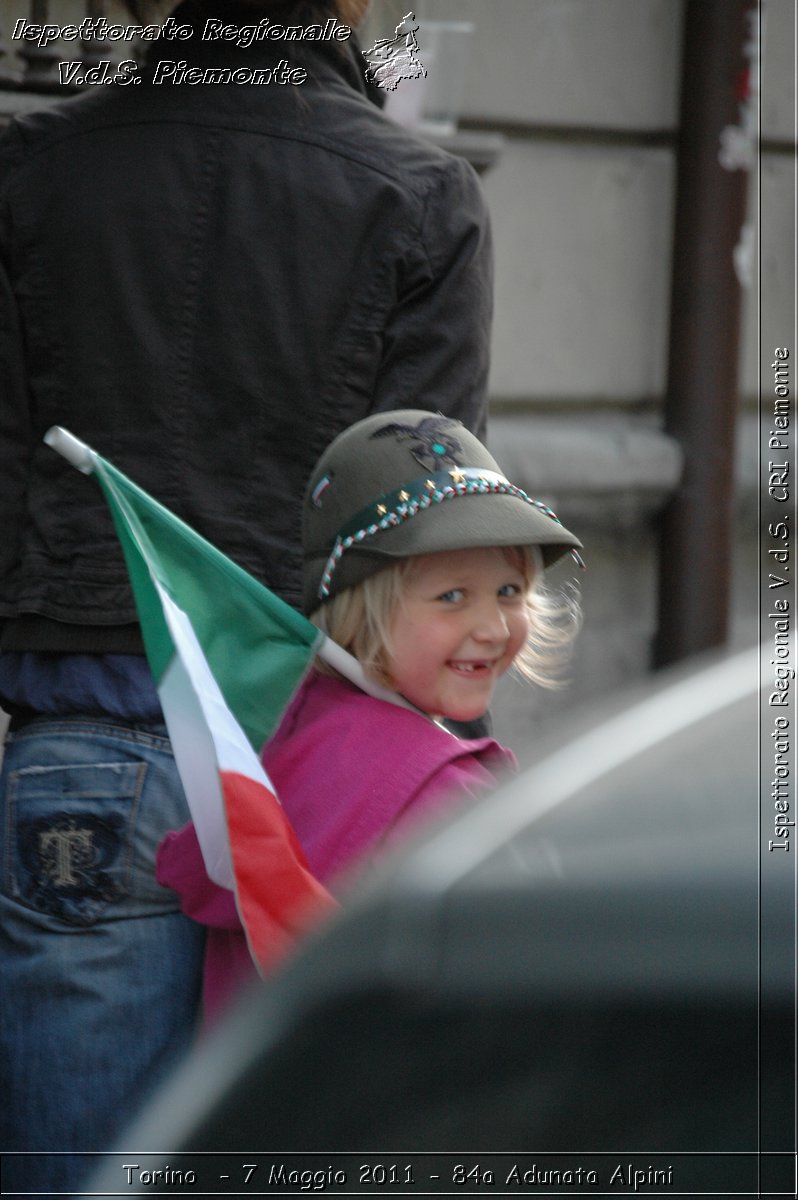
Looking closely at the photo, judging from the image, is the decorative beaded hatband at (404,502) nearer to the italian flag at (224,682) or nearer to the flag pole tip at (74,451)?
the italian flag at (224,682)

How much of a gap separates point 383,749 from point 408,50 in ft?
7.05

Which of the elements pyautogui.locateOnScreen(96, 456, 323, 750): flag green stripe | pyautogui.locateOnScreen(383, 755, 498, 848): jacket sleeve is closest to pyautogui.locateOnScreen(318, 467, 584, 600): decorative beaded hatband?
pyautogui.locateOnScreen(96, 456, 323, 750): flag green stripe

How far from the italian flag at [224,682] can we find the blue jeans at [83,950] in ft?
0.43

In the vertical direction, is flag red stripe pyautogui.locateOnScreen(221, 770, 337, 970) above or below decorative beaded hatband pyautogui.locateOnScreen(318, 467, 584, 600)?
below

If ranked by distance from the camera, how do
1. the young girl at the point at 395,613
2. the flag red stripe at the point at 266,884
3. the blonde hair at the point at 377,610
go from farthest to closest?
1. the blonde hair at the point at 377,610
2. the young girl at the point at 395,613
3. the flag red stripe at the point at 266,884

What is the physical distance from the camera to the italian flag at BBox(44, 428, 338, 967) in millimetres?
1729

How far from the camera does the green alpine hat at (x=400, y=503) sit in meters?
1.90

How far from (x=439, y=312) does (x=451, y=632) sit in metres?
0.40

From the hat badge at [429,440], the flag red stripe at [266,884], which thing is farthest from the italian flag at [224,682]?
the hat badge at [429,440]

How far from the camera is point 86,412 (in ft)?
6.51

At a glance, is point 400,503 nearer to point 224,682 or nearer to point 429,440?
point 429,440

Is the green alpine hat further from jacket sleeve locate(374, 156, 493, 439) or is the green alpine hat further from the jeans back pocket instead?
the jeans back pocket

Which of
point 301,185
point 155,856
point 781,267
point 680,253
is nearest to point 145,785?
point 155,856

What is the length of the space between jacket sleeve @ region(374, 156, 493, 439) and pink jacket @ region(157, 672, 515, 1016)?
388mm
